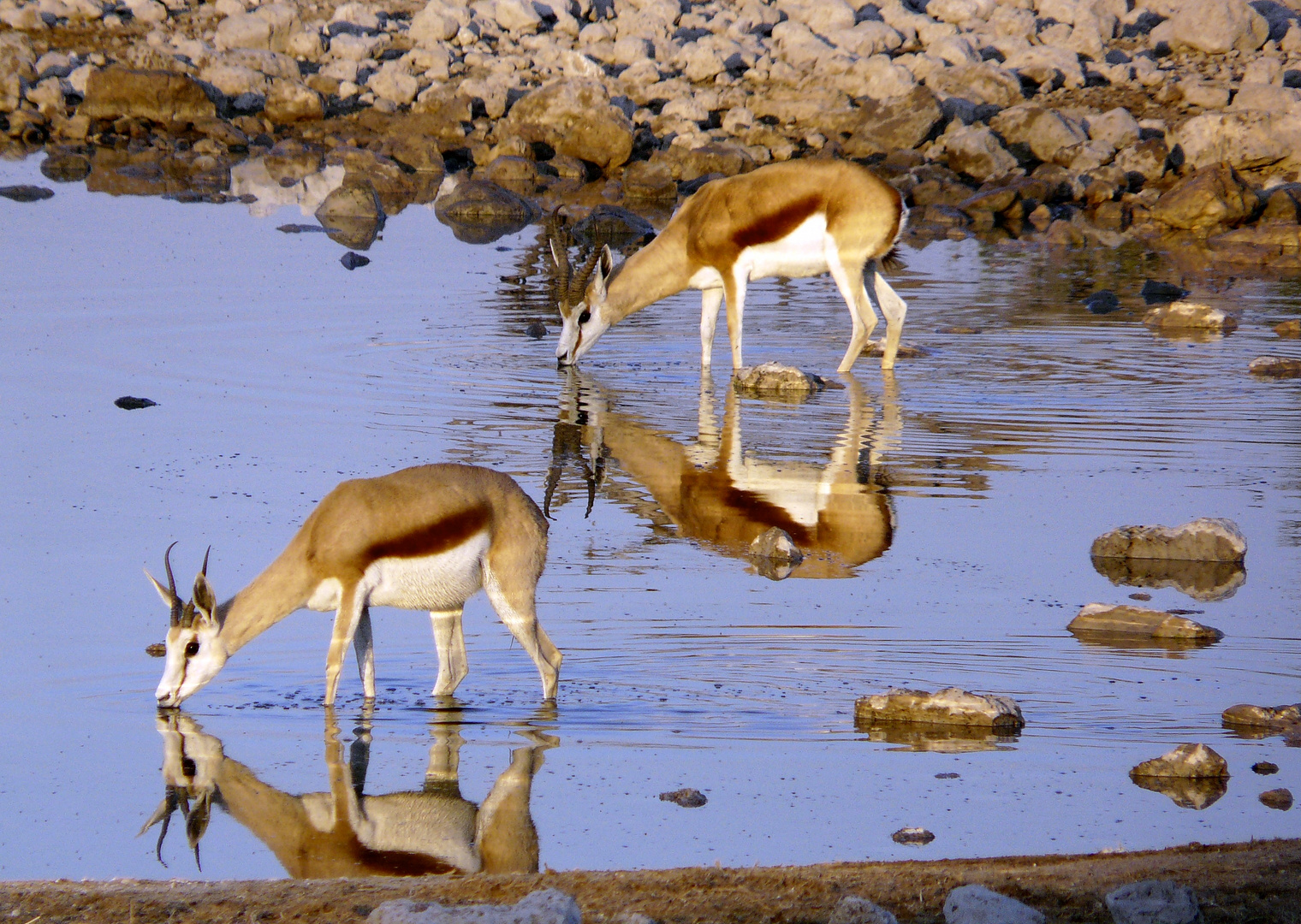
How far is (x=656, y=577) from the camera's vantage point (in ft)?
30.3

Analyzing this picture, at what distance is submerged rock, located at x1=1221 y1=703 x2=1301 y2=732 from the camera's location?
7082mm

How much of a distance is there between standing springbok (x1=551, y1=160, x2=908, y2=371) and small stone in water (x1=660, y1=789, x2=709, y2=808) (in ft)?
29.2

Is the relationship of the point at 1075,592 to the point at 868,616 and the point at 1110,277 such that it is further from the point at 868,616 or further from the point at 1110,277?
the point at 1110,277

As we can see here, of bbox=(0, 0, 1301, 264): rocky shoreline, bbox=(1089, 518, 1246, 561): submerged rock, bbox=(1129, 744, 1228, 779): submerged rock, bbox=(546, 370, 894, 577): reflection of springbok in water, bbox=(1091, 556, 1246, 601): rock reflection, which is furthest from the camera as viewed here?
bbox=(0, 0, 1301, 264): rocky shoreline

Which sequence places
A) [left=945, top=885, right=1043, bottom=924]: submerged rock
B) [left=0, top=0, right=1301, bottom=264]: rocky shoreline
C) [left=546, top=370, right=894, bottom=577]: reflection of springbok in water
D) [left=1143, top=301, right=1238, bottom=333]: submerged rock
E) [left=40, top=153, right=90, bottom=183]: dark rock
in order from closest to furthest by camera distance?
[left=945, top=885, right=1043, bottom=924]: submerged rock < [left=546, top=370, right=894, bottom=577]: reflection of springbok in water < [left=1143, top=301, right=1238, bottom=333]: submerged rock < [left=0, top=0, right=1301, bottom=264]: rocky shoreline < [left=40, top=153, right=90, bottom=183]: dark rock

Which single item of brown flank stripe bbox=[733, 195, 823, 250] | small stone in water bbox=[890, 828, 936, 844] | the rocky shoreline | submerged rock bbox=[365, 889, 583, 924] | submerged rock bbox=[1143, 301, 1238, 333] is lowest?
small stone in water bbox=[890, 828, 936, 844]

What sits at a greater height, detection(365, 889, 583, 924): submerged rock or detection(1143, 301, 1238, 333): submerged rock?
detection(1143, 301, 1238, 333): submerged rock

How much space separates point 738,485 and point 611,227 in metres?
13.7

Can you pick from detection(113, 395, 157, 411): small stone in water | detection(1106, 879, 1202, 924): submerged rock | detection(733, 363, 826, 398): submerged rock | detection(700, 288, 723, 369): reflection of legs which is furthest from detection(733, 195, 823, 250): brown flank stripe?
detection(1106, 879, 1202, 924): submerged rock

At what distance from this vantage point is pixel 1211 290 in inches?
822

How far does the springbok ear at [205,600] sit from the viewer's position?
23.2ft

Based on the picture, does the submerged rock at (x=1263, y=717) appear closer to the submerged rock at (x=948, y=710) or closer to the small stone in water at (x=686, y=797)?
the submerged rock at (x=948, y=710)

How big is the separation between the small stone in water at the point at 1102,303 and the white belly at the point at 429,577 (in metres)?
13.4

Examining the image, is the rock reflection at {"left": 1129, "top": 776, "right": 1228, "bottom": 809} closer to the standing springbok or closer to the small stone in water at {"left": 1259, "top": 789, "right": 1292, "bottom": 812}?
the small stone in water at {"left": 1259, "top": 789, "right": 1292, "bottom": 812}
